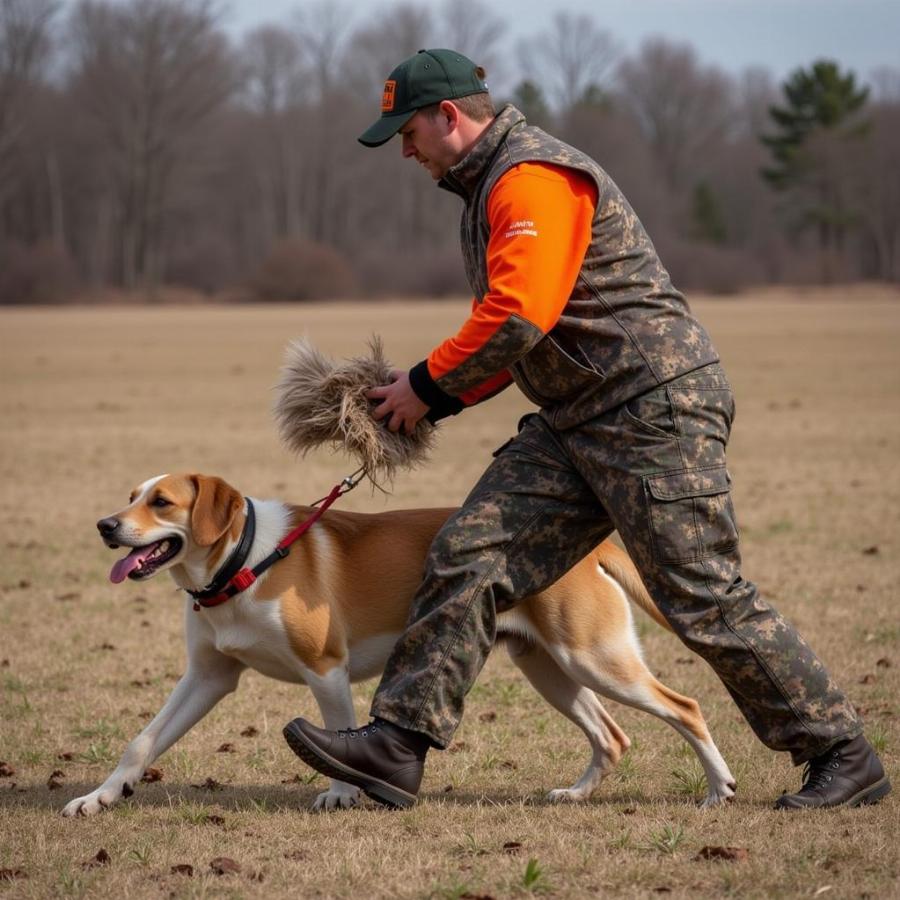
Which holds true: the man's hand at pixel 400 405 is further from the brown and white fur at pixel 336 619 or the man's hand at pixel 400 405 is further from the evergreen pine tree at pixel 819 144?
the evergreen pine tree at pixel 819 144

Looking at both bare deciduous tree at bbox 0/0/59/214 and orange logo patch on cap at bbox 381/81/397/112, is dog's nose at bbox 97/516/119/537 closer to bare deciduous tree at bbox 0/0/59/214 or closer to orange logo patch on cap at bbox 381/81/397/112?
orange logo patch on cap at bbox 381/81/397/112

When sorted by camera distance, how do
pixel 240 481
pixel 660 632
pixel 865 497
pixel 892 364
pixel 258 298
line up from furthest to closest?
pixel 258 298, pixel 892 364, pixel 240 481, pixel 865 497, pixel 660 632

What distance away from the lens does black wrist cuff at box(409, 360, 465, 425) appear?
494cm

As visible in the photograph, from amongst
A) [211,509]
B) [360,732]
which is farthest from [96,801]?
[211,509]

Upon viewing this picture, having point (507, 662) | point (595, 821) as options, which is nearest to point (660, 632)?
point (507, 662)

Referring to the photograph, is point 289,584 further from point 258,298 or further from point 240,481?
point 258,298

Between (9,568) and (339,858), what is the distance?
6399 mm

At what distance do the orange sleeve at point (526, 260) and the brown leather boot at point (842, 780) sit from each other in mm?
1801

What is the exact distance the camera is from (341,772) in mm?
4902

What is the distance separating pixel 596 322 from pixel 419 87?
3.35 feet

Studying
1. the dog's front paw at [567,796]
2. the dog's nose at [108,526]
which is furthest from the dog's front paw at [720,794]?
the dog's nose at [108,526]

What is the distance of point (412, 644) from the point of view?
4930 millimetres

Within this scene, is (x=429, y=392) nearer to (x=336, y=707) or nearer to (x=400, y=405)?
(x=400, y=405)

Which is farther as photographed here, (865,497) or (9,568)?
(865,497)
